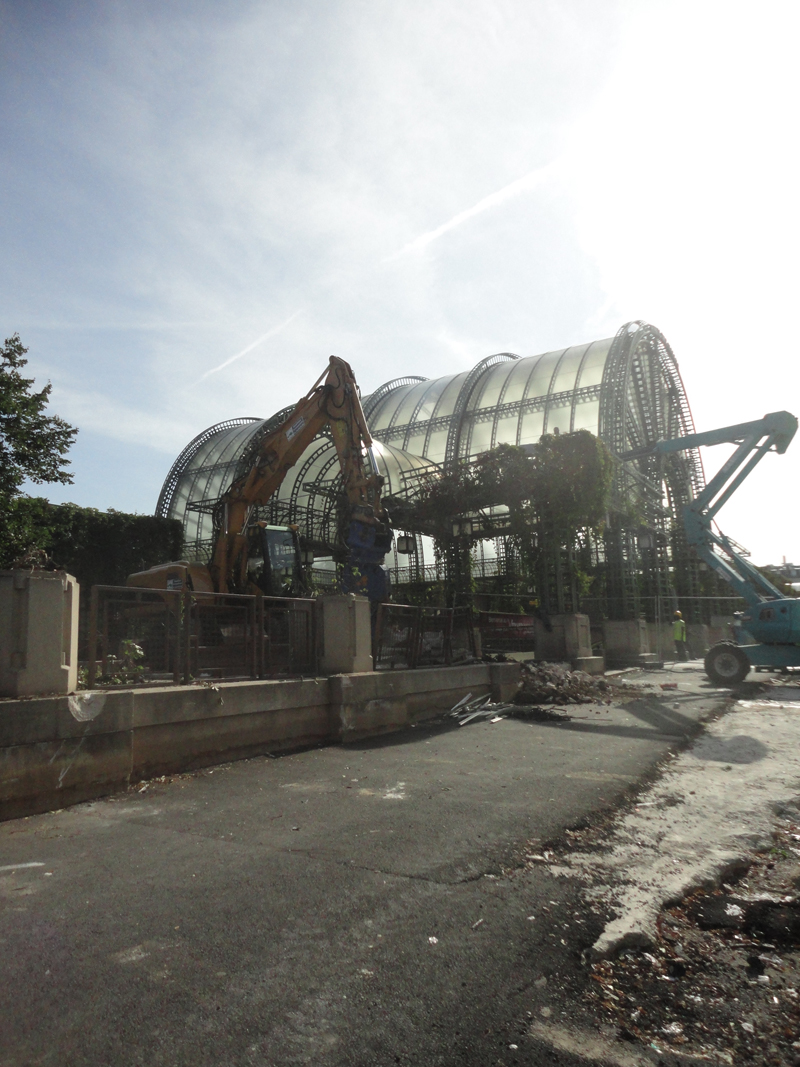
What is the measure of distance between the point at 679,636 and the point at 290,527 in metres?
14.7

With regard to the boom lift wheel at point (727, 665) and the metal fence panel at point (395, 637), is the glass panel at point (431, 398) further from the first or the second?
the metal fence panel at point (395, 637)

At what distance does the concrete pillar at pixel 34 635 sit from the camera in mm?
5723

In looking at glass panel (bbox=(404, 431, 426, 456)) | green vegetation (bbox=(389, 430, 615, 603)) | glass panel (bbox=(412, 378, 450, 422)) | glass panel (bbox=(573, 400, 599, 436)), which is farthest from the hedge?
glass panel (bbox=(573, 400, 599, 436))

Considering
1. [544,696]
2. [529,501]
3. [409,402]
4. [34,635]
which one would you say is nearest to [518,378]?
[409,402]

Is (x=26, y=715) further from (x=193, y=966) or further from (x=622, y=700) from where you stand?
(x=622, y=700)

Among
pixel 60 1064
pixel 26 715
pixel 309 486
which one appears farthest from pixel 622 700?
pixel 309 486

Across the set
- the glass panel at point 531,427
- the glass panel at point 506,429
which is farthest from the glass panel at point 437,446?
the glass panel at point 531,427

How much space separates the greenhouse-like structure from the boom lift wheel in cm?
413

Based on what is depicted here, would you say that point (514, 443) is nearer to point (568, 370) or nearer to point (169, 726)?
point (568, 370)

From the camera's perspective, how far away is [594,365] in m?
31.4

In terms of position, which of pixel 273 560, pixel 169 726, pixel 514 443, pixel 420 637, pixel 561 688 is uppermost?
pixel 514 443

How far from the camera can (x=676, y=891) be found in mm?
3896

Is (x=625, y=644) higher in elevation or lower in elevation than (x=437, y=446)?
lower

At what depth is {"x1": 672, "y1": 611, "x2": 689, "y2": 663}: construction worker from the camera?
23.5 meters
